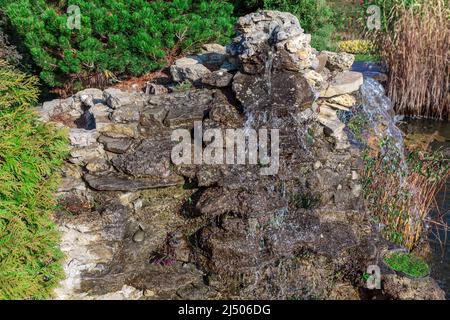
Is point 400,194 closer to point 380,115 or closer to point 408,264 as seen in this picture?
point 408,264

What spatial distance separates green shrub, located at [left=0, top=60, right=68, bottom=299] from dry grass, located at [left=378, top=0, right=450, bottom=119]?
20.3 feet

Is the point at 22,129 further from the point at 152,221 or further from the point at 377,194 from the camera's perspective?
the point at 377,194

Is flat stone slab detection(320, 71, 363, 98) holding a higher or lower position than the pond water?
higher

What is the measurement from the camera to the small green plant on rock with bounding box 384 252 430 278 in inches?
180

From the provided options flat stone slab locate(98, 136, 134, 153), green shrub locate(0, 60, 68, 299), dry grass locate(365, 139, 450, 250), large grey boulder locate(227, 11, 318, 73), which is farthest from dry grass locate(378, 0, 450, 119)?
green shrub locate(0, 60, 68, 299)

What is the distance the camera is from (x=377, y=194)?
Result: 542 cm

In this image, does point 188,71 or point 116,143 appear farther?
point 188,71

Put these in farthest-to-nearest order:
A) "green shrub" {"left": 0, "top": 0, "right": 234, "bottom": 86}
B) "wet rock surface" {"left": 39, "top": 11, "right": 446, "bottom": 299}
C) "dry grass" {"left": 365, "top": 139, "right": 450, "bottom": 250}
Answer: "green shrub" {"left": 0, "top": 0, "right": 234, "bottom": 86} → "dry grass" {"left": 365, "top": 139, "right": 450, "bottom": 250} → "wet rock surface" {"left": 39, "top": 11, "right": 446, "bottom": 299}

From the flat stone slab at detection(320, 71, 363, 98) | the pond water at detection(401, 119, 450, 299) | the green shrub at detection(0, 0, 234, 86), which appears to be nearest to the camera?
the pond water at detection(401, 119, 450, 299)

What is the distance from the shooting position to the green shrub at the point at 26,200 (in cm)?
387

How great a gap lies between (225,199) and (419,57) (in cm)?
548

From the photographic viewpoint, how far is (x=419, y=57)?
8.35 metres

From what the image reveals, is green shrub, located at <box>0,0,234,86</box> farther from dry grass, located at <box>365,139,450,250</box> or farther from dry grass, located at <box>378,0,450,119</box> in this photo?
dry grass, located at <box>378,0,450,119</box>

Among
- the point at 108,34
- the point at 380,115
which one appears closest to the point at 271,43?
the point at 108,34
